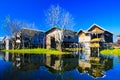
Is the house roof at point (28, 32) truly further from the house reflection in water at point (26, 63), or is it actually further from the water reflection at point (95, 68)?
the water reflection at point (95, 68)

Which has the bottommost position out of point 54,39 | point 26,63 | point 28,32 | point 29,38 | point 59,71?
point 26,63

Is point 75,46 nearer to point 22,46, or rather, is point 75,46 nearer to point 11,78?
point 22,46

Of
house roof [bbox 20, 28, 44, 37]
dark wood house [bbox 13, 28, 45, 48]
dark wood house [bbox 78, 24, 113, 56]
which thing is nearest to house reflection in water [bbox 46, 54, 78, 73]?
dark wood house [bbox 78, 24, 113, 56]

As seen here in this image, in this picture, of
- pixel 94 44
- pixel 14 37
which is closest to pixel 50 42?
pixel 14 37

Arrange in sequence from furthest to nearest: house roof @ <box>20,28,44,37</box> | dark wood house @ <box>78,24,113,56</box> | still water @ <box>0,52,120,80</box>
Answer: house roof @ <box>20,28,44,37</box> → dark wood house @ <box>78,24,113,56</box> → still water @ <box>0,52,120,80</box>

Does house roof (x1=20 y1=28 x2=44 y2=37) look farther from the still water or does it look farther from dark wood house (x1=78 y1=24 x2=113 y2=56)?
the still water

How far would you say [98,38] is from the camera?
2667 inches

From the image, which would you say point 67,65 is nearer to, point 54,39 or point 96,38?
point 96,38

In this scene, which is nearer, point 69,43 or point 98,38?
point 98,38

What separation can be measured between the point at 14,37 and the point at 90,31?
2717cm

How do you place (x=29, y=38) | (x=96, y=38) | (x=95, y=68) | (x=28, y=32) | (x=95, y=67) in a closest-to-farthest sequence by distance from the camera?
(x=95, y=68) < (x=95, y=67) < (x=96, y=38) < (x=28, y=32) < (x=29, y=38)

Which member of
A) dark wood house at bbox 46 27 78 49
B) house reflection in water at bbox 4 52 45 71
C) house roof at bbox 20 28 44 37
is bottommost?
house reflection in water at bbox 4 52 45 71

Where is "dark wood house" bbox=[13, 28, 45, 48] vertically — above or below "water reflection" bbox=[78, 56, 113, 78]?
above

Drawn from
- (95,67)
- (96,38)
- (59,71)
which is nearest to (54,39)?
(96,38)
